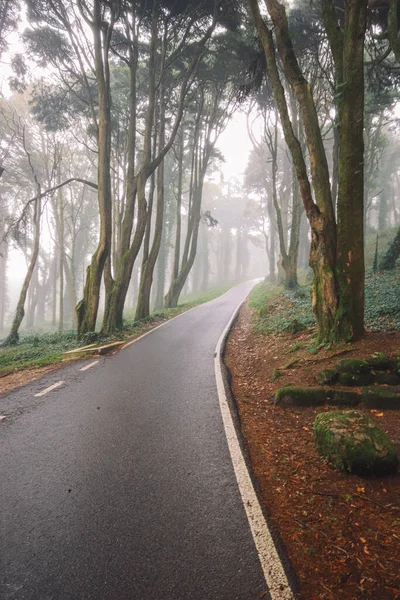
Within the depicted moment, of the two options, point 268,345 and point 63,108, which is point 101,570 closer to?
point 268,345

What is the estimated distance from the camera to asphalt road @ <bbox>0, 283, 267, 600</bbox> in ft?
7.13

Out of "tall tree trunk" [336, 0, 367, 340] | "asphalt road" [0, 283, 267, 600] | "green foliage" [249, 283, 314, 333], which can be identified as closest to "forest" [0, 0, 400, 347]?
"tall tree trunk" [336, 0, 367, 340]

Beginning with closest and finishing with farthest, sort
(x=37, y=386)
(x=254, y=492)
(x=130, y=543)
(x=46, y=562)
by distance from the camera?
(x=46, y=562), (x=130, y=543), (x=254, y=492), (x=37, y=386)

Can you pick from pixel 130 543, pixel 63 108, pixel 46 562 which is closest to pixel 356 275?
pixel 130 543

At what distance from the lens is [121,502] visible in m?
2.96

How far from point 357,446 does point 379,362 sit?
2.45 meters

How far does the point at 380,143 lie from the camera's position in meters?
22.2

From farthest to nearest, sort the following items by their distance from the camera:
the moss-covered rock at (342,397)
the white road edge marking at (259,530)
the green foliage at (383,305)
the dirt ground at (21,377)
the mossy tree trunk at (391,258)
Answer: the mossy tree trunk at (391,258)
the green foliage at (383,305)
the dirt ground at (21,377)
the moss-covered rock at (342,397)
the white road edge marking at (259,530)

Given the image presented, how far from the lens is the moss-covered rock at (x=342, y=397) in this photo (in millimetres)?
5004

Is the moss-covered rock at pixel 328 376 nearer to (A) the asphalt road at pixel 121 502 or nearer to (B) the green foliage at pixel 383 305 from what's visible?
(A) the asphalt road at pixel 121 502

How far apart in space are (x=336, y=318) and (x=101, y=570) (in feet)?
19.5

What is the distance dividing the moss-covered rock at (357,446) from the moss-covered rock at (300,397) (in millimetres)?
1385

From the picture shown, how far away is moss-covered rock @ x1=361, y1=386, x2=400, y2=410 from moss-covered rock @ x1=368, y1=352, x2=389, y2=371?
0.45 m

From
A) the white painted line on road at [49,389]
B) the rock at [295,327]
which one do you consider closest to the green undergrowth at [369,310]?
the rock at [295,327]
